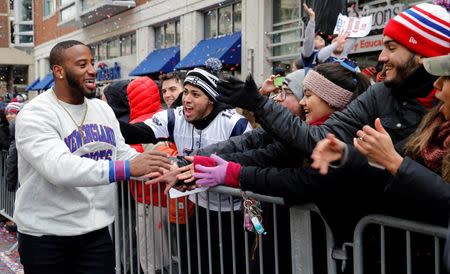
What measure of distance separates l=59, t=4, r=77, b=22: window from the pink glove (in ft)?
80.7

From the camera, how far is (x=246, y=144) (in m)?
3.53

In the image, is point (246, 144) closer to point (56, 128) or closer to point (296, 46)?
point (56, 128)

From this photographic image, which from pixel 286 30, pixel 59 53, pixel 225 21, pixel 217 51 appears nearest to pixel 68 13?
pixel 225 21

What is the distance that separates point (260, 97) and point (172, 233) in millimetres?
1626

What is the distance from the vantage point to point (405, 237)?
2.39 m

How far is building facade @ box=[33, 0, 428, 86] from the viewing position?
13.4m

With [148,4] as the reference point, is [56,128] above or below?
below

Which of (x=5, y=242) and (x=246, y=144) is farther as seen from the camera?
(x=5, y=242)

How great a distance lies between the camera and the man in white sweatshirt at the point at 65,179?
3.12 meters

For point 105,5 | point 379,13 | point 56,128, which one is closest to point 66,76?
point 56,128

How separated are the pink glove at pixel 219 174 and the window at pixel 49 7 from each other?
29878 millimetres

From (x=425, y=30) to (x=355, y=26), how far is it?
2660 millimetres

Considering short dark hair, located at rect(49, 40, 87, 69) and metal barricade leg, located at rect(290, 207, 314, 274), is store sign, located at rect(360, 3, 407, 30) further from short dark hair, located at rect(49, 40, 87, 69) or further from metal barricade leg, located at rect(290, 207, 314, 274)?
metal barricade leg, located at rect(290, 207, 314, 274)

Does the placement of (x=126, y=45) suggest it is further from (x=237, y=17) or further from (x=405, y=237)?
(x=405, y=237)
